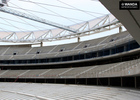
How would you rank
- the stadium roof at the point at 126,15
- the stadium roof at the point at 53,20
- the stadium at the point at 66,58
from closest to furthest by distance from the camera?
the stadium roof at the point at 126,15
the stadium at the point at 66,58
the stadium roof at the point at 53,20

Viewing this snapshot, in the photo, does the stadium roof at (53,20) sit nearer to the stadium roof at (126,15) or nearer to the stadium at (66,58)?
the stadium at (66,58)

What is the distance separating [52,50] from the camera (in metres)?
51.9

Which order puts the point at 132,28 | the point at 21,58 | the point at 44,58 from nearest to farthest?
the point at 132,28
the point at 44,58
the point at 21,58

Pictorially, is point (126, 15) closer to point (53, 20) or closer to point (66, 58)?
point (53, 20)

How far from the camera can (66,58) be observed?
1738 inches

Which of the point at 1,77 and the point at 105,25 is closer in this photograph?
the point at 105,25

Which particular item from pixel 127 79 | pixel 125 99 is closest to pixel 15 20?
pixel 127 79

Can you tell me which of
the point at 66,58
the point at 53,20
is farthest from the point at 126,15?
the point at 66,58

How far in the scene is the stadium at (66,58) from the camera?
78.0 ft

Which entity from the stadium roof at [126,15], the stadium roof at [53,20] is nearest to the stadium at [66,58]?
the stadium roof at [53,20]

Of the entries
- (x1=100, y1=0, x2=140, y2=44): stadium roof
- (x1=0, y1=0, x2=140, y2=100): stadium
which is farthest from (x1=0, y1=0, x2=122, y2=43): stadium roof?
(x1=100, y1=0, x2=140, y2=44): stadium roof

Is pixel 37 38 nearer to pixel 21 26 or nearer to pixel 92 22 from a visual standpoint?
pixel 21 26

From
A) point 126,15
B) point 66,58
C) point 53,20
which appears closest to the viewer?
point 126,15

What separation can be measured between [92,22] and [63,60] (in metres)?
14.2
